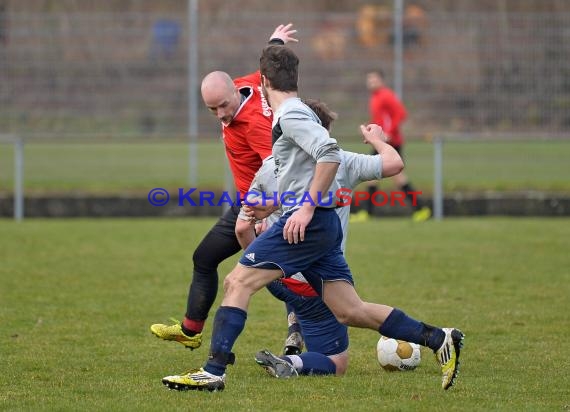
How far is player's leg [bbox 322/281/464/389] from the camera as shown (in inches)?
240

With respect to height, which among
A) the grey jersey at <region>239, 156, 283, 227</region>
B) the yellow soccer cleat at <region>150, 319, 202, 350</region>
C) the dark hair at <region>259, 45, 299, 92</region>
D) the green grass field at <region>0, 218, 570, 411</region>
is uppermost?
the dark hair at <region>259, 45, 299, 92</region>

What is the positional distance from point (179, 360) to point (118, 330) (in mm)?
1175

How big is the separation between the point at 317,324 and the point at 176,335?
106 cm

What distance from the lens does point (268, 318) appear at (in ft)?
28.8

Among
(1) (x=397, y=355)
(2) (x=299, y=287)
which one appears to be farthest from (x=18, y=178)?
(1) (x=397, y=355)

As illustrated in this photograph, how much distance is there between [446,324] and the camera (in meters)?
8.27

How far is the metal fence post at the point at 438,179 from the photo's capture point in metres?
16.9

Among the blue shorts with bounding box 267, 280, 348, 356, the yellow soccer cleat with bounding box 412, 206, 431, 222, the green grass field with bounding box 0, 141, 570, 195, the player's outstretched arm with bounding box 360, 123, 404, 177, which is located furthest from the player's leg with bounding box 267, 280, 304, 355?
the green grass field with bounding box 0, 141, 570, 195

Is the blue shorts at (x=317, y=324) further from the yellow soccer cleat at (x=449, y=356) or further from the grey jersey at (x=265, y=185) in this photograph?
the yellow soccer cleat at (x=449, y=356)

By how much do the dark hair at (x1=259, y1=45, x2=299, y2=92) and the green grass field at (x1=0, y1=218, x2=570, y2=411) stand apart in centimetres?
164

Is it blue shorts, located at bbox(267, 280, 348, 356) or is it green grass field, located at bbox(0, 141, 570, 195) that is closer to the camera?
blue shorts, located at bbox(267, 280, 348, 356)

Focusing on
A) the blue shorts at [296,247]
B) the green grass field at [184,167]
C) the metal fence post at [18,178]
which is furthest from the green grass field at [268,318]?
the green grass field at [184,167]

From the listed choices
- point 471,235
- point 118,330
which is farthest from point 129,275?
point 471,235

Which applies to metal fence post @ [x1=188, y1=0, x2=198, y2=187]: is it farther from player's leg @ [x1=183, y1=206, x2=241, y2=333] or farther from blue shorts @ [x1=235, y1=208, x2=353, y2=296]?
blue shorts @ [x1=235, y1=208, x2=353, y2=296]
